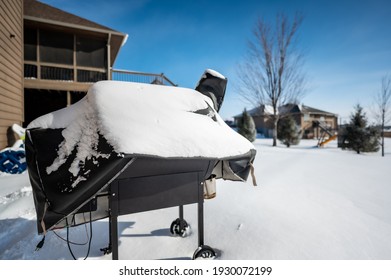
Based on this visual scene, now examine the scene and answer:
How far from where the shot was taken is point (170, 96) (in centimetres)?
175

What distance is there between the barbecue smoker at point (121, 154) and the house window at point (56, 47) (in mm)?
10120

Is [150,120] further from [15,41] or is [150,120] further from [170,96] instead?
[15,41]

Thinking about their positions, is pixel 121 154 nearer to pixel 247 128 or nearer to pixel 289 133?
pixel 247 128

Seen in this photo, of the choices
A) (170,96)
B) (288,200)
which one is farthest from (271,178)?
(170,96)

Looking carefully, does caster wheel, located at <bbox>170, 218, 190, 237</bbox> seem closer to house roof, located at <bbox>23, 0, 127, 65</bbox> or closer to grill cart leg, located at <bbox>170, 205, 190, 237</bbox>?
grill cart leg, located at <bbox>170, 205, 190, 237</bbox>

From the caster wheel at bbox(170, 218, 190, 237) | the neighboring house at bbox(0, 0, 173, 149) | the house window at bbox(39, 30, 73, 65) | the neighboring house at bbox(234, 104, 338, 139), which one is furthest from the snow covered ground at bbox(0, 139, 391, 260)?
the neighboring house at bbox(234, 104, 338, 139)

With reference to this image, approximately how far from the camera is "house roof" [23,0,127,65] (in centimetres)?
863

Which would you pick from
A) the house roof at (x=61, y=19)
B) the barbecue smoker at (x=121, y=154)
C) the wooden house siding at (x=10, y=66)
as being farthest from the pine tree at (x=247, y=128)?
the barbecue smoker at (x=121, y=154)

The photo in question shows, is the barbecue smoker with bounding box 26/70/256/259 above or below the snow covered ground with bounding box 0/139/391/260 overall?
above

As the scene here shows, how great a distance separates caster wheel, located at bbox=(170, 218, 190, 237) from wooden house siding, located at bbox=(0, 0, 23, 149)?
20.9 ft

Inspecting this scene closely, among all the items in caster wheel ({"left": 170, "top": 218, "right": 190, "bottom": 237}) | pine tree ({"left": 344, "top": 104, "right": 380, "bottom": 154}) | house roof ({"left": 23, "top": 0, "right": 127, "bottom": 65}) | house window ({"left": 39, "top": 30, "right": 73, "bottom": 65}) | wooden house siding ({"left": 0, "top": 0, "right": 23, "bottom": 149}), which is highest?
house roof ({"left": 23, "top": 0, "right": 127, "bottom": 65})

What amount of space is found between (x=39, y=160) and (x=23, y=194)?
2.99 m

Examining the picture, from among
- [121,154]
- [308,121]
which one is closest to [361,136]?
[121,154]

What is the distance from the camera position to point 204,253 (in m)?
1.94
